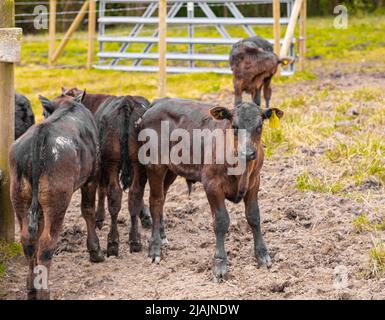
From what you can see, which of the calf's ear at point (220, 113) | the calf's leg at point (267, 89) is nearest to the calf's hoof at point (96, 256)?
the calf's ear at point (220, 113)

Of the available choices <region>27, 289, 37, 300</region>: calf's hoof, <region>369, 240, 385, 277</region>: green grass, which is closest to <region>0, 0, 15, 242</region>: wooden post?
<region>27, 289, 37, 300</region>: calf's hoof

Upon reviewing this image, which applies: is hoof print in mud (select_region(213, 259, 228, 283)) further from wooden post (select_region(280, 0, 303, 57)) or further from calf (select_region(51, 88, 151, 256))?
wooden post (select_region(280, 0, 303, 57))

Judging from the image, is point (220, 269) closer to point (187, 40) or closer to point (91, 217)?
point (91, 217)

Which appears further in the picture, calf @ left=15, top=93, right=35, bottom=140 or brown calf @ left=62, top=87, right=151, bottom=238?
calf @ left=15, top=93, right=35, bottom=140

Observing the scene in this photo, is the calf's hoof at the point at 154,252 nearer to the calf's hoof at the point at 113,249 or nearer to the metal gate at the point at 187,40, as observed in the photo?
the calf's hoof at the point at 113,249

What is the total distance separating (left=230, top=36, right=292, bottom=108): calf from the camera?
12844 millimetres

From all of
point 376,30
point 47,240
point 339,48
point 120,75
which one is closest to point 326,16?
point 376,30

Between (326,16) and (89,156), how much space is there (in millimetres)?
23869

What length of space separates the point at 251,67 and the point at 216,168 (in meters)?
6.18

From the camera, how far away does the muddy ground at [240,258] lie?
643 cm

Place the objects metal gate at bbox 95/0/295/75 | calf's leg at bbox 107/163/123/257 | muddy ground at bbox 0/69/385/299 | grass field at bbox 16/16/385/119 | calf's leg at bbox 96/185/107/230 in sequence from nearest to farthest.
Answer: muddy ground at bbox 0/69/385/299 → calf's leg at bbox 107/163/123/257 → calf's leg at bbox 96/185/107/230 → grass field at bbox 16/16/385/119 → metal gate at bbox 95/0/295/75

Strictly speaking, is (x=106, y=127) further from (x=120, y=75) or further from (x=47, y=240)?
(x=120, y=75)

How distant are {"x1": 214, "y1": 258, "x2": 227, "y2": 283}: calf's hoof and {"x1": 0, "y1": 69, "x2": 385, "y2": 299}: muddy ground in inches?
2.6
